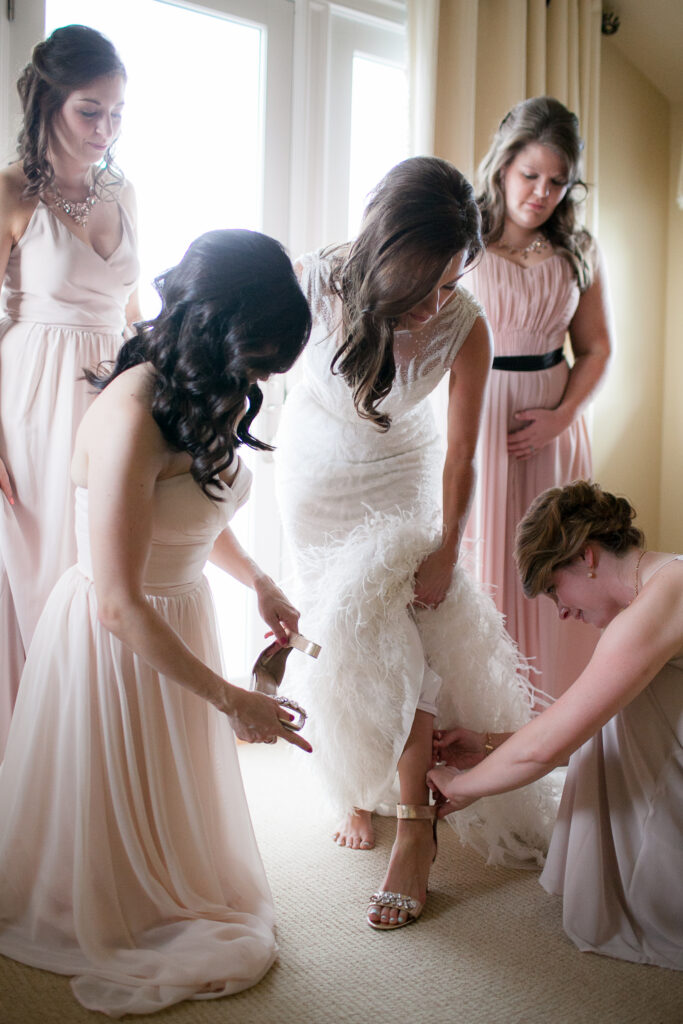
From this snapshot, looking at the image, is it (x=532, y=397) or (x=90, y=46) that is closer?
(x=90, y=46)

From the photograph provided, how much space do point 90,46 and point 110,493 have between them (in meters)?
1.14

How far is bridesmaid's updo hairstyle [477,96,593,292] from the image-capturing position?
98.7 inches

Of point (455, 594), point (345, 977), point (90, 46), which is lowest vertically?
point (345, 977)

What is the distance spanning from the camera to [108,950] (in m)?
1.49

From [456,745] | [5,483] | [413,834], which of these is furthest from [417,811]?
[5,483]

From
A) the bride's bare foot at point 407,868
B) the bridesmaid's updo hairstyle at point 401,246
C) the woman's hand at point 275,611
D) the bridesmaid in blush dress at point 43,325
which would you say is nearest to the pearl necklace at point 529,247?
the bridesmaid's updo hairstyle at point 401,246

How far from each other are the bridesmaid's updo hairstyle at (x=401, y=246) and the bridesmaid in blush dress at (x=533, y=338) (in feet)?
2.20

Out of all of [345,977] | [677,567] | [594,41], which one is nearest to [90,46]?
[677,567]

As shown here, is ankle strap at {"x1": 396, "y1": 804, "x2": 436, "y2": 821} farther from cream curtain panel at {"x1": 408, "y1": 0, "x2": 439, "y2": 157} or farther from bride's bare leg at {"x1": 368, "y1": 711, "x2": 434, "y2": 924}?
cream curtain panel at {"x1": 408, "y1": 0, "x2": 439, "y2": 157}

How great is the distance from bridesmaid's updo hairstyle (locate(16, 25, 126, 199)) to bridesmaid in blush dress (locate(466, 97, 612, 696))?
1.09 metres

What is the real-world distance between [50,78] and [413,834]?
1.75 meters

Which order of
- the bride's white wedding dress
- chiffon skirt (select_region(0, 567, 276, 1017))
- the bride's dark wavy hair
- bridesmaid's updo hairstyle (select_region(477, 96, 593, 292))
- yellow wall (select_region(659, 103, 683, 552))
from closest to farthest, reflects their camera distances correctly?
the bride's dark wavy hair, chiffon skirt (select_region(0, 567, 276, 1017)), the bride's white wedding dress, bridesmaid's updo hairstyle (select_region(477, 96, 593, 292)), yellow wall (select_region(659, 103, 683, 552))

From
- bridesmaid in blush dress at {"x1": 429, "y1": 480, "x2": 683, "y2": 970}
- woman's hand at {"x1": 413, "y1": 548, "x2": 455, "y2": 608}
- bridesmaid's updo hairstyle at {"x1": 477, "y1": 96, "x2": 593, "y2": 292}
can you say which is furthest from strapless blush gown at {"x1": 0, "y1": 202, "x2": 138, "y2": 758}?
bridesmaid's updo hairstyle at {"x1": 477, "y1": 96, "x2": 593, "y2": 292}

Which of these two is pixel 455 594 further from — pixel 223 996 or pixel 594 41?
pixel 594 41
